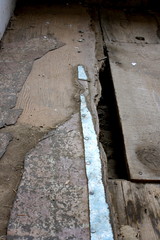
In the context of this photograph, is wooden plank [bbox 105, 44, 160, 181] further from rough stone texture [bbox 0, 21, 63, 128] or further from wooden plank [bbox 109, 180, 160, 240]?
rough stone texture [bbox 0, 21, 63, 128]

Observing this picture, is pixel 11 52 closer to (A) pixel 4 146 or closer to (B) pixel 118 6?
(A) pixel 4 146

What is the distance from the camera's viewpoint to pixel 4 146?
152 centimetres

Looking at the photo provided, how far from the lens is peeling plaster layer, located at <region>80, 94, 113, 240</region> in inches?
48.1

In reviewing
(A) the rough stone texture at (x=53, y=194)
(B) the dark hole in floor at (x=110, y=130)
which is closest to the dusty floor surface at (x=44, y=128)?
(A) the rough stone texture at (x=53, y=194)

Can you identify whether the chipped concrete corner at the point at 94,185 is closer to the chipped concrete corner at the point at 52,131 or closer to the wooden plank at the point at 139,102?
the chipped concrete corner at the point at 52,131

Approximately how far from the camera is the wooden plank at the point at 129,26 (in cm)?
282

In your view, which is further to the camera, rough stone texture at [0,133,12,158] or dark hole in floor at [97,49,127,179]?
dark hole in floor at [97,49,127,179]

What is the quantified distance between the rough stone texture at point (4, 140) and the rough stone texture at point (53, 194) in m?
0.12

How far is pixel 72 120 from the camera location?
1.71m

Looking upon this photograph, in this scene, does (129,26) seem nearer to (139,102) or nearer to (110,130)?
(139,102)

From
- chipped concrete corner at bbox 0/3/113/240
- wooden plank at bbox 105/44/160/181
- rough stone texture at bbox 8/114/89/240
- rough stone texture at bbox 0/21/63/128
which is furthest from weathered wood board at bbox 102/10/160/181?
rough stone texture at bbox 0/21/63/128

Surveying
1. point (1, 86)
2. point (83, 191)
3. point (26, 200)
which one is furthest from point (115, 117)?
point (26, 200)

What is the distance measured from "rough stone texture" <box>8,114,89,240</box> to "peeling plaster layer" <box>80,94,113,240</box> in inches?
1.0

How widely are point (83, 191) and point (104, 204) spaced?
10 centimetres
